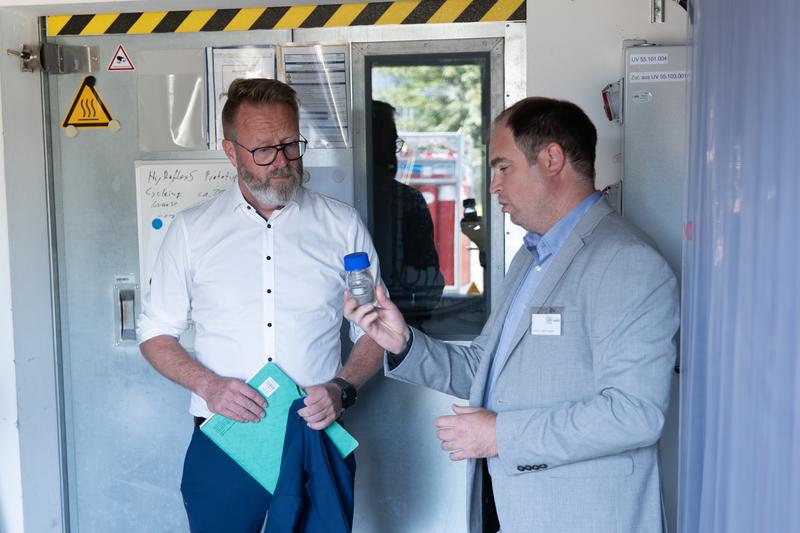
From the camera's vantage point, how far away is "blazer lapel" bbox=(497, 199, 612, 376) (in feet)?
6.56

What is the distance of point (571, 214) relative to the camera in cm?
209

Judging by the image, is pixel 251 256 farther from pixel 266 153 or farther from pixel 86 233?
pixel 86 233

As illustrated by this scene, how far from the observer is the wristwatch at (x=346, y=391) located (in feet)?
8.74

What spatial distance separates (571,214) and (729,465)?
0.86 metres

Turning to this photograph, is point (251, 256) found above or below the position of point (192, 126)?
below

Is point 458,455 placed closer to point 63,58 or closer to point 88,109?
point 88,109

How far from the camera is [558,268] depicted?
2.02 m

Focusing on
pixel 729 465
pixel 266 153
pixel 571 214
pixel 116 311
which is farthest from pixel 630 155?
pixel 116 311

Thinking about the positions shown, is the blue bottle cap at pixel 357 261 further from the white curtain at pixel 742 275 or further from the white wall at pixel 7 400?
the white wall at pixel 7 400

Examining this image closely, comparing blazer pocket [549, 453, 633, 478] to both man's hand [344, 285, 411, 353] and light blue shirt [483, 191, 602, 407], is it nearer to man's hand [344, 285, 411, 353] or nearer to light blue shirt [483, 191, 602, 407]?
light blue shirt [483, 191, 602, 407]

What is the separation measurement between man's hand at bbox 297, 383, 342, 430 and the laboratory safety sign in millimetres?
1548

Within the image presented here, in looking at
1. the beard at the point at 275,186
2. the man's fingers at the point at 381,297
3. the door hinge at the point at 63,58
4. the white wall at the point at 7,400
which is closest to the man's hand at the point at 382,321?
the man's fingers at the point at 381,297

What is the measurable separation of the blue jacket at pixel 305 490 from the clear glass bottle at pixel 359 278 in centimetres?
59

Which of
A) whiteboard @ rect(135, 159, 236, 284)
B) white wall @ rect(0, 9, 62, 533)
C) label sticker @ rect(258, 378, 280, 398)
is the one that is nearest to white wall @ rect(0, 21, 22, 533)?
white wall @ rect(0, 9, 62, 533)
